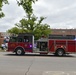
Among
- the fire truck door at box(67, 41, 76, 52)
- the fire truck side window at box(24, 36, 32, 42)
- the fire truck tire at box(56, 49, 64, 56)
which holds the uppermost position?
the fire truck side window at box(24, 36, 32, 42)

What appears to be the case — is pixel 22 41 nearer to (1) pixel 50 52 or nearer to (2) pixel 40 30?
(1) pixel 50 52

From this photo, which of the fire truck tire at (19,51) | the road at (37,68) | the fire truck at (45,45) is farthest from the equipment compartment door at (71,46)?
the road at (37,68)

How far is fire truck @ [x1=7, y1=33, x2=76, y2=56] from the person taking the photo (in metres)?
30.2

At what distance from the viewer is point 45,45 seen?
3069 cm

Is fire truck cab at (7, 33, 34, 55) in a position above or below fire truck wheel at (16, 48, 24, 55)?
above

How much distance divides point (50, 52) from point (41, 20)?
24473mm

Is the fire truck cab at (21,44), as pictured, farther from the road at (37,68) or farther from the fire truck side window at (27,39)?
the road at (37,68)

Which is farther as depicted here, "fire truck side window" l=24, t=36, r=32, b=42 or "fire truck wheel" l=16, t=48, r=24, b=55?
"fire truck side window" l=24, t=36, r=32, b=42

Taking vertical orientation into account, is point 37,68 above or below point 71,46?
below

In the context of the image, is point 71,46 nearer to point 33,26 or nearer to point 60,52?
point 60,52

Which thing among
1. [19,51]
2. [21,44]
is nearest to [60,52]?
[21,44]

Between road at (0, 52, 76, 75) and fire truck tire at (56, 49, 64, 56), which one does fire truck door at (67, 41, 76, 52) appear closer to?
fire truck tire at (56, 49, 64, 56)

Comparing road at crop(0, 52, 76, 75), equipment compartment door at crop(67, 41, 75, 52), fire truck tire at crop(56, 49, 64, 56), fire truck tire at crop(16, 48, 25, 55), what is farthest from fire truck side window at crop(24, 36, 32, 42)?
road at crop(0, 52, 76, 75)

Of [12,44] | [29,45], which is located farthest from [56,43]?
[12,44]
